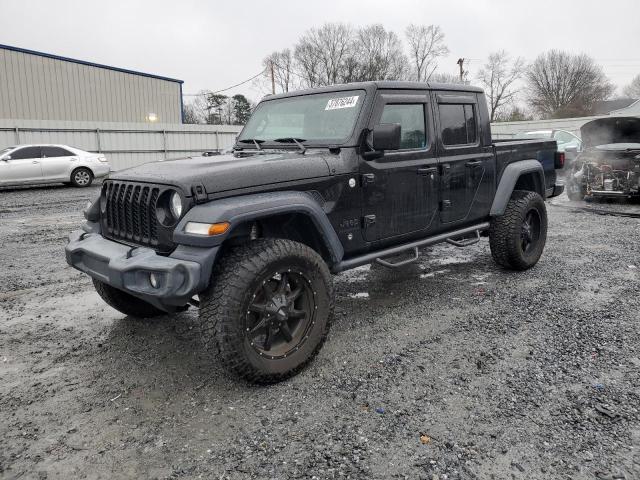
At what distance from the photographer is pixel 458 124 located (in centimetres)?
466

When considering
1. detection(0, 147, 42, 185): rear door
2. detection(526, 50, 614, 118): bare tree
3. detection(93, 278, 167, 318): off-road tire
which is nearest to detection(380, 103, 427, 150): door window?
detection(93, 278, 167, 318): off-road tire

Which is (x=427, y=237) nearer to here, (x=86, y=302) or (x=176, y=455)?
(x=176, y=455)

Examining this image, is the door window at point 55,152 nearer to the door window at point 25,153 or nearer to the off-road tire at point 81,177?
the door window at point 25,153

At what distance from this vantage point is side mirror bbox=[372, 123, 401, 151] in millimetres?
3484

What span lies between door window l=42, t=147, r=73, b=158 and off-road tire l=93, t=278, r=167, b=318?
13.1m

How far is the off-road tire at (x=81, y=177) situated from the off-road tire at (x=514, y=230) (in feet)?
46.2

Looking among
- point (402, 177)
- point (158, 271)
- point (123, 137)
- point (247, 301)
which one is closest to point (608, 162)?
point (402, 177)

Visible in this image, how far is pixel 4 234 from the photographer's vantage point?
8.11 meters

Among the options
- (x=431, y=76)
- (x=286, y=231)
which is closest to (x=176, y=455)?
(x=286, y=231)

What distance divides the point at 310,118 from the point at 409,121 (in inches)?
32.7

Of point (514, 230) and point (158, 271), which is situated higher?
point (158, 271)

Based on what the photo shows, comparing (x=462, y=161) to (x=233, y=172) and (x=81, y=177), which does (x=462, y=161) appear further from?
(x=81, y=177)

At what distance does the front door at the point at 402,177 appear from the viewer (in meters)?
3.77

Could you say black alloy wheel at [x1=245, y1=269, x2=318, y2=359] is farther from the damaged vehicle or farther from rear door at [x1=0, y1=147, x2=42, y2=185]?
rear door at [x1=0, y1=147, x2=42, y2=185]
